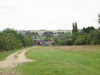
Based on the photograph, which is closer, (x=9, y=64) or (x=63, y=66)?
(x=63, y=66)

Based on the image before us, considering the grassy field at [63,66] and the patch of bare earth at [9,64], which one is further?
the patch of bare earth at [9,64]

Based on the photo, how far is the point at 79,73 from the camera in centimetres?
1406

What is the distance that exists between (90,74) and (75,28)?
116 m

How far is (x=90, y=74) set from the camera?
45.4 ft

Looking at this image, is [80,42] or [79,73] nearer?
[79,73]

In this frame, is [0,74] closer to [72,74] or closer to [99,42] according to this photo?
[72,74]

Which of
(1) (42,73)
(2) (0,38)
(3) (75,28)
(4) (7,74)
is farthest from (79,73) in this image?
(3) (75,28)

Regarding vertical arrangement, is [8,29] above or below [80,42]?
above

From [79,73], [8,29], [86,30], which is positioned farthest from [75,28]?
[79,73]

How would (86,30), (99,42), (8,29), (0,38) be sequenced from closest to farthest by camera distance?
(0,38) < (99,42) < (8,29) < (86,30)

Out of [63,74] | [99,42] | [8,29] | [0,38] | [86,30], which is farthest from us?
[86,30]

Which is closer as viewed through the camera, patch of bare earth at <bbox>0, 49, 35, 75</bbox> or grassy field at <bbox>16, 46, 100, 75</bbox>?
grassy field at <bbox>16, 46, 100, 75</bbox>

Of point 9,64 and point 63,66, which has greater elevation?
point 63,66

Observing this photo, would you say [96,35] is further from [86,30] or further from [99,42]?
[86,30]
